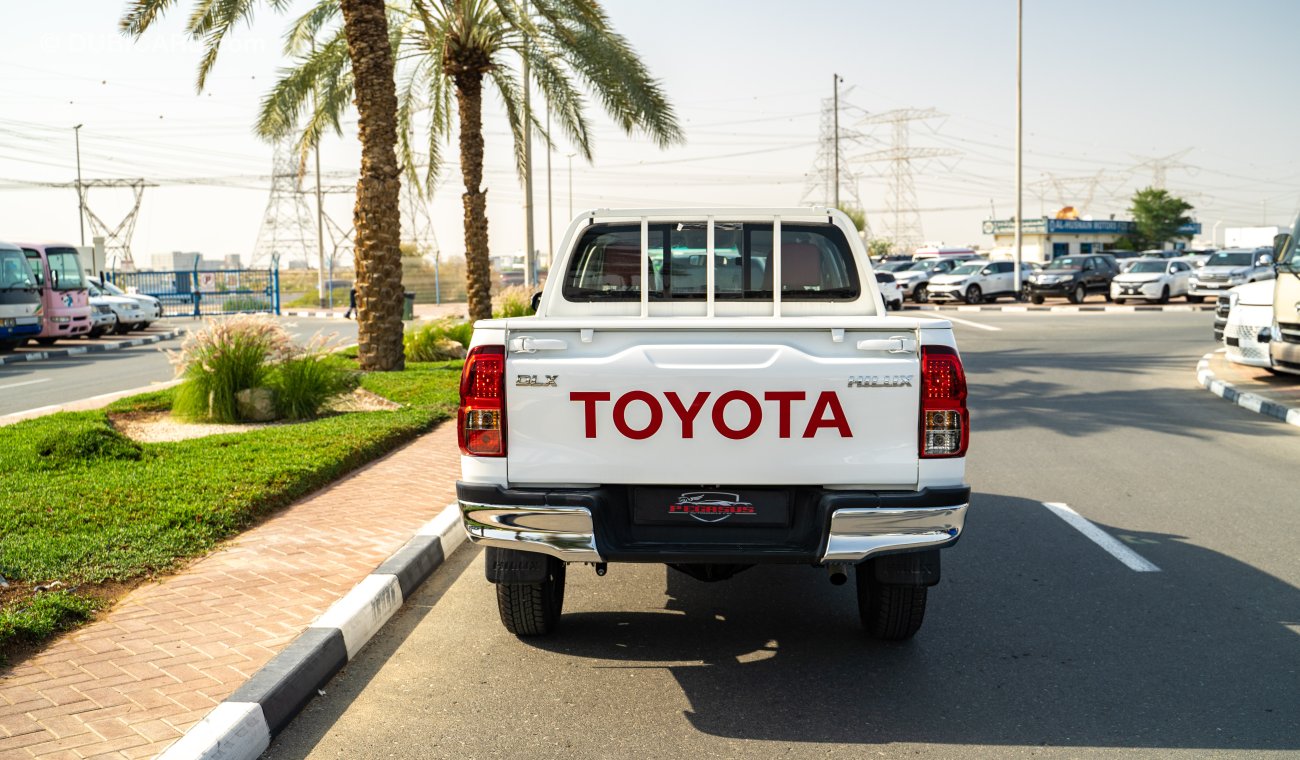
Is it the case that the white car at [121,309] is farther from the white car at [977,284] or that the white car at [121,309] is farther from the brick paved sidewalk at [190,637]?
the white car at [977,284]

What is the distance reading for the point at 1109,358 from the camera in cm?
1956

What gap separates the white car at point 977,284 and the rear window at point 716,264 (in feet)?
123

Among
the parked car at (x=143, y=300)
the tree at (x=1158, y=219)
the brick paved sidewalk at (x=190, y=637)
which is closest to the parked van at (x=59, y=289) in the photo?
the parked car at (x=143, y=300)

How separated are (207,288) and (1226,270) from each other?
38083mm

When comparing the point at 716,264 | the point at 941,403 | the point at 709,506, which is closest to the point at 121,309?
the point at 716,264

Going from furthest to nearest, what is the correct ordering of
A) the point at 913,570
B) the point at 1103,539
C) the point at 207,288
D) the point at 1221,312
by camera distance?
the point at 207,288, the point at 1221,312, the point at 1103,539, the point at 913,570

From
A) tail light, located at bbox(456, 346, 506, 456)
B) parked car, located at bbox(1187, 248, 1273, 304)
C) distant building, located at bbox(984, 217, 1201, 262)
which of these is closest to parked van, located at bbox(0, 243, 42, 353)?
tail light, located at bbox(456, 346, 506, 456)

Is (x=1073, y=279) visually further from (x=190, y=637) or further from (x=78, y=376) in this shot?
(x=190, y=637)

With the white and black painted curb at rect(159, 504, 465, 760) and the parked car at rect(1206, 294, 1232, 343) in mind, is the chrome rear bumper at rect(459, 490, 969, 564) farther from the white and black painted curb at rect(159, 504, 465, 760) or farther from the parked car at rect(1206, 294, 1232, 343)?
the parked car at rect(1206, 294, 1232, 343)

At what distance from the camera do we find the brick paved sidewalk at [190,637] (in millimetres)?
3910

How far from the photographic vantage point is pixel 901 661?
4.89m

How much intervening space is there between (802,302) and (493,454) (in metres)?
2.19

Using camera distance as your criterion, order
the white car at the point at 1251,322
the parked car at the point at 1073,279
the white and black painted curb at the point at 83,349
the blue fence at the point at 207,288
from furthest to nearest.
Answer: the blue fence at the point at 207,288, the parked car at the point at 1073,279, the white and black painted curb at the point at 83,349, the white car at the point at 1251,322

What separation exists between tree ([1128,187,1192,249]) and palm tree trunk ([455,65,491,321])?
300 feet
